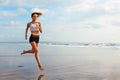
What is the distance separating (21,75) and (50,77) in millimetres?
1180

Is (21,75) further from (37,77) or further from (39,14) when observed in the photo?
(39,14)

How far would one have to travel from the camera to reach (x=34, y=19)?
11.3m

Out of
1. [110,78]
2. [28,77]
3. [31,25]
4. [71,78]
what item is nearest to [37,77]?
[28,77]

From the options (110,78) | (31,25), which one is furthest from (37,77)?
(110,78)

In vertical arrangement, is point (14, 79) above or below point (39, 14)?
below

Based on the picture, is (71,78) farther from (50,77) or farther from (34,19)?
(34,19)

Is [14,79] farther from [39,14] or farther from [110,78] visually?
[110,78]

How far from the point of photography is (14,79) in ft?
33.1

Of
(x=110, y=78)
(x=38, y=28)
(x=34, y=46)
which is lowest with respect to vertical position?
(x=110, y=78)

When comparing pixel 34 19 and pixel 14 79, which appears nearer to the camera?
pixel 14 79

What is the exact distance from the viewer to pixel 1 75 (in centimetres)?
1100

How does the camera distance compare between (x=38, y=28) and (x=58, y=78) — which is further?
(x=38, y=28)

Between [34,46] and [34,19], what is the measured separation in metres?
1.07

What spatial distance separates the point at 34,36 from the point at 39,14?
0.89 m
